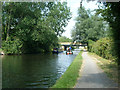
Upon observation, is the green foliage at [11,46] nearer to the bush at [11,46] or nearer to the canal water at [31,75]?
the bush at [11,46]

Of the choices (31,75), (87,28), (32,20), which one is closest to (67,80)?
(31,75)

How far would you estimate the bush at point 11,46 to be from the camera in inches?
1454

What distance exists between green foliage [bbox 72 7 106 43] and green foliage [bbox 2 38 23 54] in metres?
20.8

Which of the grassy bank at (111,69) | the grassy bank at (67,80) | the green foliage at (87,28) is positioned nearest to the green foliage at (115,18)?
the grassy bank at (111,69)

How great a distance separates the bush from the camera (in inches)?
1454

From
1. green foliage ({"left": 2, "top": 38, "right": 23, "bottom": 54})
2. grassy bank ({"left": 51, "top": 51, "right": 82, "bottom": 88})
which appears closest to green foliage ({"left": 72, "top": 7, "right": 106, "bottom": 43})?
green foliage ({"left": 2, "top": 38, "right": 23, "bottom": 54})

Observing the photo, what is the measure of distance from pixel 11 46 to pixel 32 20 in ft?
25.5

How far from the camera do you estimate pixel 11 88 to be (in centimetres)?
749

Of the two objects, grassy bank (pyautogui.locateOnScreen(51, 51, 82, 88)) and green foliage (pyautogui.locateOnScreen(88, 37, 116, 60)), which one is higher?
green foliage (pyautogui.locateOnScreen(88, 37, 116, 60))

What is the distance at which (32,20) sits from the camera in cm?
3562

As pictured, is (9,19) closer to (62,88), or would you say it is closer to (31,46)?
(31,46)

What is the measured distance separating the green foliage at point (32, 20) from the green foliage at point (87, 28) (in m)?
9.67

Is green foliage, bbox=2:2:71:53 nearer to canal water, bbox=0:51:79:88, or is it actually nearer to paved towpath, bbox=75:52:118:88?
canal water, bbox=0:51:79:88

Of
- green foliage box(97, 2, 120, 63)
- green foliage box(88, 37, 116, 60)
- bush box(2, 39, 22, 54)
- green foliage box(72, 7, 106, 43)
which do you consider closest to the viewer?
green foliage box(97, 2, 120, 63)
